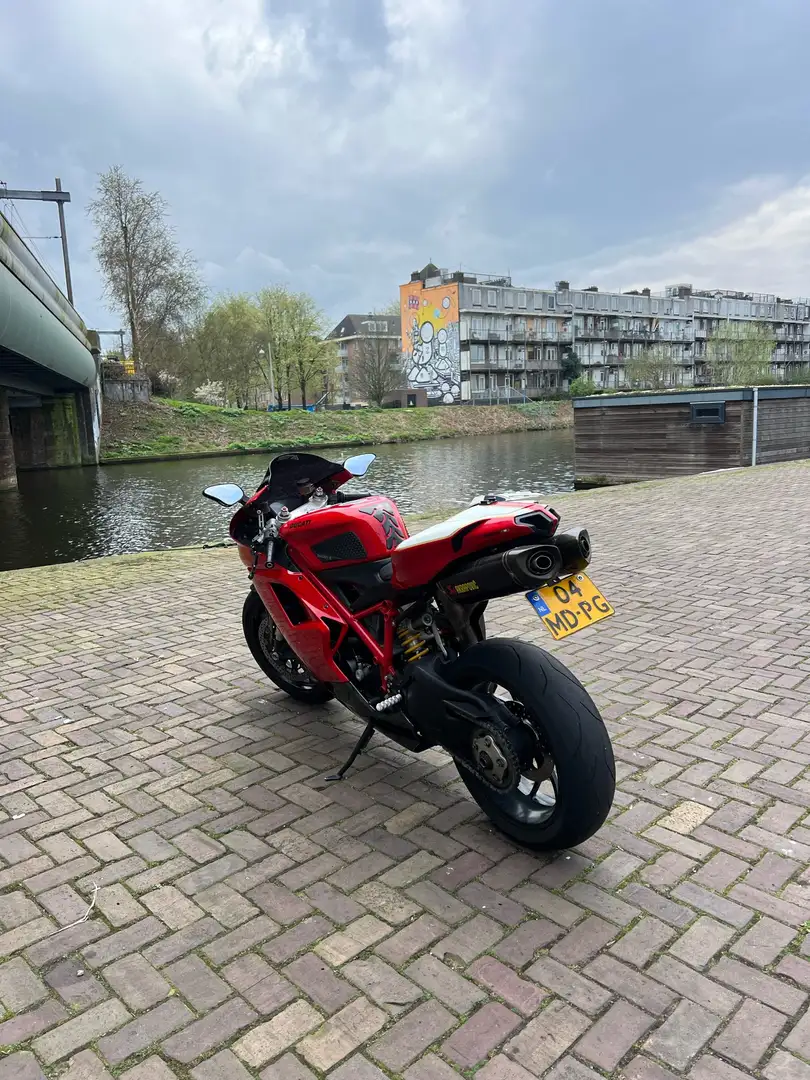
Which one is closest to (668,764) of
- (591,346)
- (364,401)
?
(364,401)

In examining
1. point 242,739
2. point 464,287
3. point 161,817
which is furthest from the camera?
point 464,287

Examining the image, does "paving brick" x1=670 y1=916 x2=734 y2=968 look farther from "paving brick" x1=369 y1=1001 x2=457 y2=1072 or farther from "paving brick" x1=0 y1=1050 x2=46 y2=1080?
"paving brick" x1=0 y1=1050 x2=46 y2=1080

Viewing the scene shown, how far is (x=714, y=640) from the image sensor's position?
4.97m

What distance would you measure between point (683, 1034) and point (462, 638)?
142cm

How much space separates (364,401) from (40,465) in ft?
141

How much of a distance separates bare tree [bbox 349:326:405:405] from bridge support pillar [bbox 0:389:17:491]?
4337 centimetres

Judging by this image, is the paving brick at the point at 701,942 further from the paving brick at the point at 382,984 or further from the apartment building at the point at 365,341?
the apartment building at the point at 365,341

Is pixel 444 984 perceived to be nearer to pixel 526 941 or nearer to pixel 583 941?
pixel 526 941

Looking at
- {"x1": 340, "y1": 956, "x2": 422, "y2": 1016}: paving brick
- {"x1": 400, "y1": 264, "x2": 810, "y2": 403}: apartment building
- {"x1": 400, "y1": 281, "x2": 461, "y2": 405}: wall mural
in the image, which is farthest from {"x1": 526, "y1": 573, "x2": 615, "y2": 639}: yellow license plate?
{"x1": 400, "y1": 281, "x2": 461, "y2": 405}: wall mural

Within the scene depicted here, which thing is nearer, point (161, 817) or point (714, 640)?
point (161, 817)

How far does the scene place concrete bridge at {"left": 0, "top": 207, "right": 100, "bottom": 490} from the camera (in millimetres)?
13383

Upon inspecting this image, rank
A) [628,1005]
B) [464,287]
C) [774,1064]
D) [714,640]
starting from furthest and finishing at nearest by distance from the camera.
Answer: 1. [464,287]
2. [714,640]
3. [628,1005]
4. [774,1064]

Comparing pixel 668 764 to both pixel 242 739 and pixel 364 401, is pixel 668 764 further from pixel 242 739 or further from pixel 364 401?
pixel 364 401

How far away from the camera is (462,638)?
3004 mm
